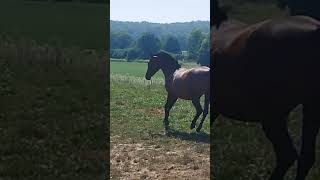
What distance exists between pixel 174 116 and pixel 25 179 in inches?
167

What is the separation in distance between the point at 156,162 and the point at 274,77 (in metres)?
3.24

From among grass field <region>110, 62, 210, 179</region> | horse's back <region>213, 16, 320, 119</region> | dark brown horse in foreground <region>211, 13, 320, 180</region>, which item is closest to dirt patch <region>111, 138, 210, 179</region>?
grass field <region>110, 62, 210, 179</region>

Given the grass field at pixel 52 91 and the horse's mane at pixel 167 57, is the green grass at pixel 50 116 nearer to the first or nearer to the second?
the grass field at pixel 52 91

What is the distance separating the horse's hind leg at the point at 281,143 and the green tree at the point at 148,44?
3.37m

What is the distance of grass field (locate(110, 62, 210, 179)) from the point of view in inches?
290

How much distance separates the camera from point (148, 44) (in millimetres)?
8570

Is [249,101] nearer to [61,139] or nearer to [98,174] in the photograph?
[98,174]

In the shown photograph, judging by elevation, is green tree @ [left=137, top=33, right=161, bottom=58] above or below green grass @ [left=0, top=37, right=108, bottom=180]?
above

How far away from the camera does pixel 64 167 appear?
7.00 m

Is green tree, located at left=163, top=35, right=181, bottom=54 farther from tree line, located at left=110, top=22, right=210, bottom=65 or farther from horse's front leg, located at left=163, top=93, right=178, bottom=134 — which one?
horse's front leg, located at left=163, top=93, right=178, bottom=134

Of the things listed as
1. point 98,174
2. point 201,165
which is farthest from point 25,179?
point 201,165

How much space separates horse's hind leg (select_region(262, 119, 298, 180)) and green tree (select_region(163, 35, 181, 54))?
3526mm

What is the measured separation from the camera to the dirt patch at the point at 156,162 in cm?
711

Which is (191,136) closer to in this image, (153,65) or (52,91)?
(153,65)
